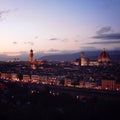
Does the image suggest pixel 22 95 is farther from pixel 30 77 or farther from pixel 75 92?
pixel 30 77

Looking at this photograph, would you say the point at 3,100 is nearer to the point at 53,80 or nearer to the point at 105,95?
the point at 105,95

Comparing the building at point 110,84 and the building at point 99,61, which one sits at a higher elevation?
the building at point 99,61

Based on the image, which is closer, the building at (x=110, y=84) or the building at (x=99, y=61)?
the building at (x=110, y=84)

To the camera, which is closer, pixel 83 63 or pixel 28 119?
pixel 28 119

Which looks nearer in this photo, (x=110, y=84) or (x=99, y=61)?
(x=110, y=84)

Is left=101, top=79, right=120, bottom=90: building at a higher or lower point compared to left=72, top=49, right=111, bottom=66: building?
lower

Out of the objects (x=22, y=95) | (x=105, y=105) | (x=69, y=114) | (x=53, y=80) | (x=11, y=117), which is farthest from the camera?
(x=53, y=80)

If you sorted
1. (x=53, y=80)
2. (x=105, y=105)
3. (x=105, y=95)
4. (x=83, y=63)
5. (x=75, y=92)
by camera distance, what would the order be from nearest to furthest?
(x=105, y=105) < (x=105, y=95) < (x=75, y=92) < (x=53, y=80) < (x=83, y=63)

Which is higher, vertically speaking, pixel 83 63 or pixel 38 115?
pixel 83 63

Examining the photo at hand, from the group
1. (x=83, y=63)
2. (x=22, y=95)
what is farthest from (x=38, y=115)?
(x=83, y=63)

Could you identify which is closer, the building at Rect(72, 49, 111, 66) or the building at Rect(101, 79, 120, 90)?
the building at Rect(101, 79, 120, 90)
